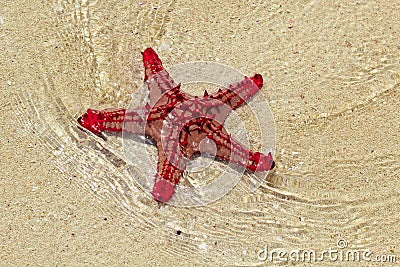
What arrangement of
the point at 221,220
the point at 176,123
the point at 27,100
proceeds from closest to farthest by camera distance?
the point at 176,123 → the point at 221,220 → the point at 27,100

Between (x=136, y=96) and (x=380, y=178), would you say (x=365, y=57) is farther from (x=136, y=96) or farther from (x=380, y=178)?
(x=136, y=96)

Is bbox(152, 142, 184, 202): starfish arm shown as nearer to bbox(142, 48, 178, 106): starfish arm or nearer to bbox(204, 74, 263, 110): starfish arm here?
bbox(142, 48, 178, 106): starfish arm

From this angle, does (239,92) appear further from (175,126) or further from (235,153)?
(175,126)

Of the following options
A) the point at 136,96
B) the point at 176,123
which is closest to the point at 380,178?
the point at 176,123

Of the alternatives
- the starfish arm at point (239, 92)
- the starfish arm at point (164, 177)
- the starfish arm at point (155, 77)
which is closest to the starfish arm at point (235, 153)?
the starfish arm at point (239, 92)

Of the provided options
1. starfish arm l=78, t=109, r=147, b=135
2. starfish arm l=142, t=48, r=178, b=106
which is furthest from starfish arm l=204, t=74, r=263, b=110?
starfish arm l=78, t=109, r=147, b=135

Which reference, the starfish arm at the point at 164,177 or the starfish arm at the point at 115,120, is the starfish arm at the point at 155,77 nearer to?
the starfish arm at the point at 115,120

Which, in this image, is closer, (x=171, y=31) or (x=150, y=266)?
(x=150, y=266)

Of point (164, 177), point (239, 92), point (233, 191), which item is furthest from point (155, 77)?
point (233, 191)
